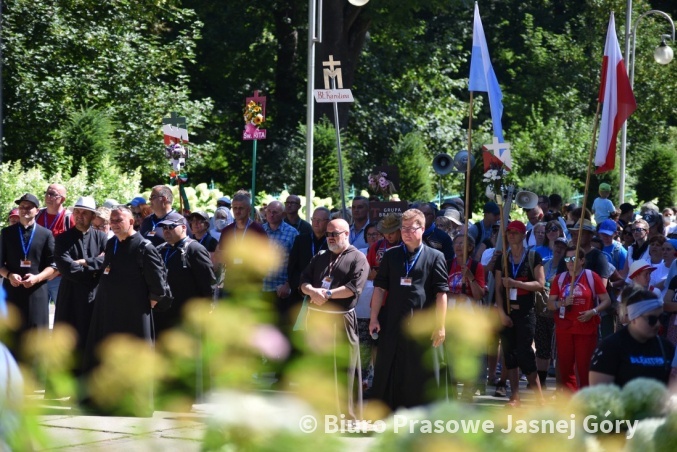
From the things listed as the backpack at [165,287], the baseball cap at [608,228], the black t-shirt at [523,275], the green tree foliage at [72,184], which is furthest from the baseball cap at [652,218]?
the green tree foliage at [72,184]

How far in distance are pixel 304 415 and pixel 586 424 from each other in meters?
0.95

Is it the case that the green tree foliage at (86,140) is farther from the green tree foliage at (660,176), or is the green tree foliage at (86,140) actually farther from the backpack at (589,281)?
the green tree foliage at (660,176)

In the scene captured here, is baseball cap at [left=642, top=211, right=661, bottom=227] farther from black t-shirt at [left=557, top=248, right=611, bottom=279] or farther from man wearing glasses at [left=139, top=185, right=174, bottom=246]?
man wearing glasses at [left=139, top=185, right=174, bottom=246]

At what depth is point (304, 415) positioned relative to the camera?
195cm

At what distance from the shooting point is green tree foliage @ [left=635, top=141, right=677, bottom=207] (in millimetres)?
34875

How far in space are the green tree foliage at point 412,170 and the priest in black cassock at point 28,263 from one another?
71.1 ft

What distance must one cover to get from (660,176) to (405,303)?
1099 inches

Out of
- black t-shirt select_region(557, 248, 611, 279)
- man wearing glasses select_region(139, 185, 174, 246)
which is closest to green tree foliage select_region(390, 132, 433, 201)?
black t-shirt select_region(557, 248, 611, 279)

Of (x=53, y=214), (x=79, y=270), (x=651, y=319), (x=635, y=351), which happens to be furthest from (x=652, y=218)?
(x=635, y=351)

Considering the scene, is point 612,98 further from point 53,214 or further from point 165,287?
point 53,214

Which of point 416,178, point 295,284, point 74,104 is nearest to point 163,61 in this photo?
point 74,104

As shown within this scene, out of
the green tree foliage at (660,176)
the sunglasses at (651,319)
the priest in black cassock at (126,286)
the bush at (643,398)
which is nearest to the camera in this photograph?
the bush at (643,398)

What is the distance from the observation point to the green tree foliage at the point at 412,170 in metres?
32.7

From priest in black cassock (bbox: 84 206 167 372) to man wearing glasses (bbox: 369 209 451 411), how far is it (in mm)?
2085
